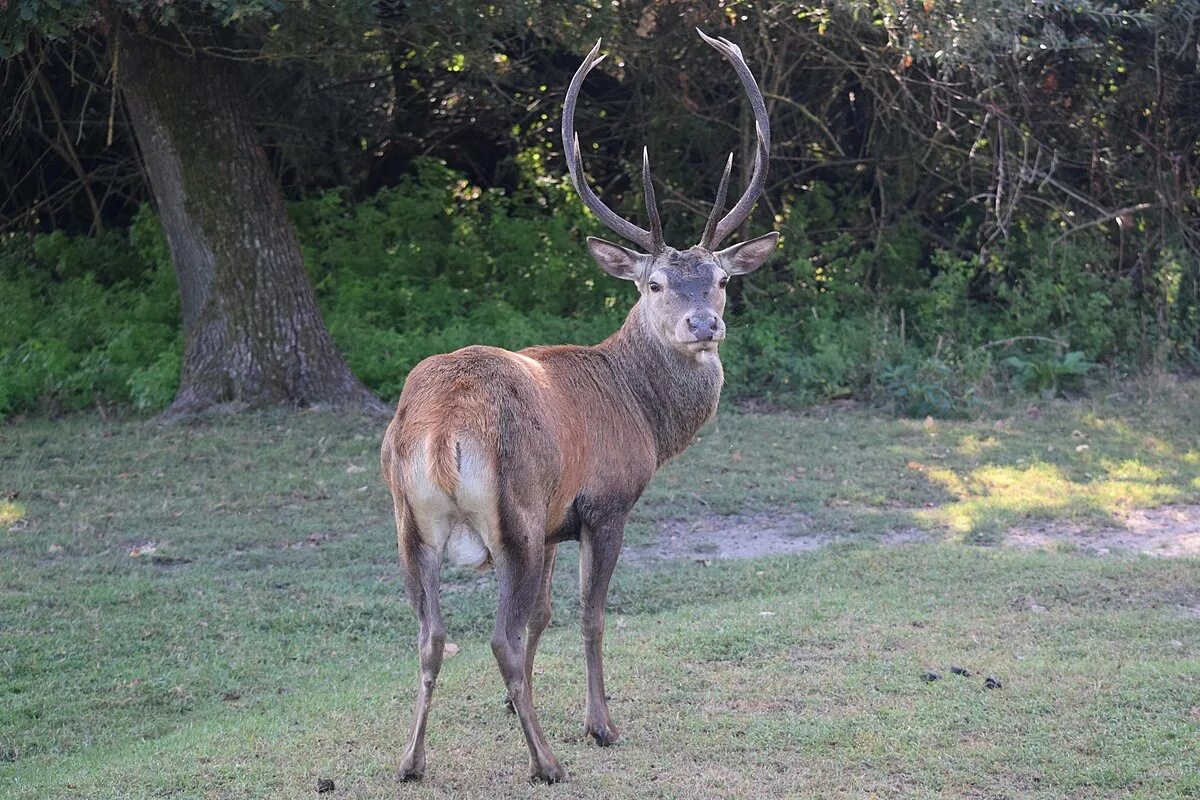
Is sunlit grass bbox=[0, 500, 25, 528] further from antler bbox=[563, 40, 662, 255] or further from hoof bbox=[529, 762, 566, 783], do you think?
hoof bbox=[529, 762, 566, 783]

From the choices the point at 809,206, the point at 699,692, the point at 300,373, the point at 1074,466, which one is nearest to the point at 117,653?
the point at 699,692

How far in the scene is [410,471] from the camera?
434 cm

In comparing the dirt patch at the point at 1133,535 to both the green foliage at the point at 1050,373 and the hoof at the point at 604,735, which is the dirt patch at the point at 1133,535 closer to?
the green foliage at the point at 1050,373

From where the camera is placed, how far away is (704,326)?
221 inches

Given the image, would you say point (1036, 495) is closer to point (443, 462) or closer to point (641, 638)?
point (641, 638)

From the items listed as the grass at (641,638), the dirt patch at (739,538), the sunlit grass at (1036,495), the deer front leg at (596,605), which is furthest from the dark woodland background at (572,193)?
the deer front leg at (596,605)

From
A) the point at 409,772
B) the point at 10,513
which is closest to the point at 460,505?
the point at 409,772

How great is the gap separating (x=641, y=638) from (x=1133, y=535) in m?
3.36

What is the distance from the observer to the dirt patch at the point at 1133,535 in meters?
7.66

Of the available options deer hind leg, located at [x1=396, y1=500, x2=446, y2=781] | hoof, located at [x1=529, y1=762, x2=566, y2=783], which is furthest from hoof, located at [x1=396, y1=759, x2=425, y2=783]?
hoof, located at [x1=529, y1=762, x2=566, y2=783]

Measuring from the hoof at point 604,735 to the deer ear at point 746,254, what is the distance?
7.01ft

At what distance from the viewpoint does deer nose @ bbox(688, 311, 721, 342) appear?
18.4ft

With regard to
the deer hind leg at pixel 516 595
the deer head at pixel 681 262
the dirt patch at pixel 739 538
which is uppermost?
the deer head at pixel 681 262

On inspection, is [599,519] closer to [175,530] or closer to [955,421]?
[175,530]
